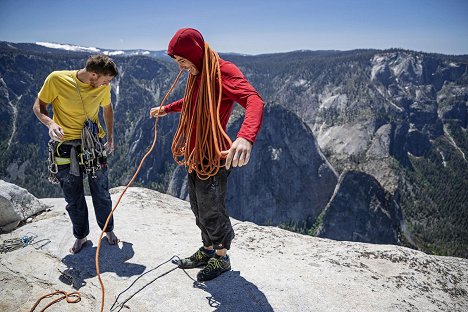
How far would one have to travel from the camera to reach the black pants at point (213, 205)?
4.60m

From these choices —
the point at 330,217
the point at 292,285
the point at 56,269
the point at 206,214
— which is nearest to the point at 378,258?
the point at 292,285

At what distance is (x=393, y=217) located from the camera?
95812mm

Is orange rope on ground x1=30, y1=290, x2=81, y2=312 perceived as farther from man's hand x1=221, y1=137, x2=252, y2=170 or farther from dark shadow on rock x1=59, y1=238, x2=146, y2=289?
man's hand x1=221, y1=137, x2=252, y2=170

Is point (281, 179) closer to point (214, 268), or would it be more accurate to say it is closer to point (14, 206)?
point (14, 206)

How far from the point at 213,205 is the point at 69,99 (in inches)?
118

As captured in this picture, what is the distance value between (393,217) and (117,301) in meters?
105

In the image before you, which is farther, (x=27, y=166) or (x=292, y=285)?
(x=27, y=166)

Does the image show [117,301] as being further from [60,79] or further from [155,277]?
[60,79]

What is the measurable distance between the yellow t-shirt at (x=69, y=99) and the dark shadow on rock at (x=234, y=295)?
3380 millimetres

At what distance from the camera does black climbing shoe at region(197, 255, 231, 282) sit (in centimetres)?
509

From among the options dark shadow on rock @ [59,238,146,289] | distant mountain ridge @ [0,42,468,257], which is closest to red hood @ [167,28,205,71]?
dark shadow on rock @ [59,238,146,289]

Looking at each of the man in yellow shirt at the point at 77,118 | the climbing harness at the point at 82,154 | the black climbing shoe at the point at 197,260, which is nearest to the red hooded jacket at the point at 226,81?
the man in yellow shirt at the point at 77,118

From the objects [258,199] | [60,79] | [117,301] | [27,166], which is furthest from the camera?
[27,166]

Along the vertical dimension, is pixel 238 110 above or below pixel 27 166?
above
